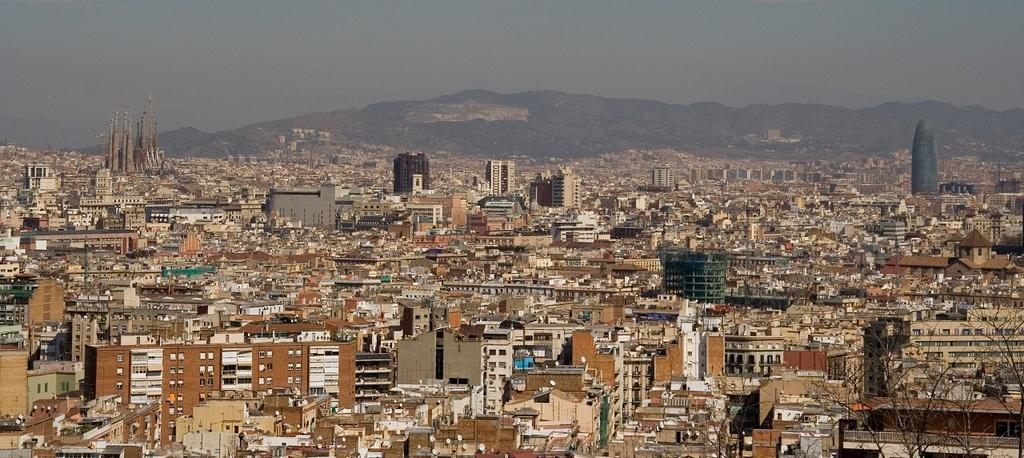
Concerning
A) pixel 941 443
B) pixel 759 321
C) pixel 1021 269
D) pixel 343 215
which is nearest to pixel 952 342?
pixel 759 321

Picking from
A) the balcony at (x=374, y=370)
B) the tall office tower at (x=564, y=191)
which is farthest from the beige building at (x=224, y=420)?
the tall office tower at (x=564, y=191)

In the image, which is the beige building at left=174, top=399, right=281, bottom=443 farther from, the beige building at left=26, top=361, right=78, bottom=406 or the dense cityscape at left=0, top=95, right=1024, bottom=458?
the beige building at left=26, top=361, right=78, bottom=406

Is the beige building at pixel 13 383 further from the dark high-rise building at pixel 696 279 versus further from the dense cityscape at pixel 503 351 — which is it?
the dark high-rise building at pixel 696 279

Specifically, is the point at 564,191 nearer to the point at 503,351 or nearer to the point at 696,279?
the point at 696,279

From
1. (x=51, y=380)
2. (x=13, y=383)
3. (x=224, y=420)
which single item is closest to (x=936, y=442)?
(x=224, y=420)

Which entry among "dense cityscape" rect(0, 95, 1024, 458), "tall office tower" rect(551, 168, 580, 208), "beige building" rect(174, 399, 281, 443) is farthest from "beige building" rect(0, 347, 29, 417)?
"tall office tower" rect(551, 168, 580, 208)

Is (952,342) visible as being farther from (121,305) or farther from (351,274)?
(351,274)
